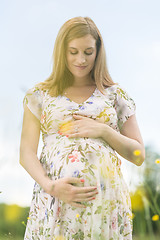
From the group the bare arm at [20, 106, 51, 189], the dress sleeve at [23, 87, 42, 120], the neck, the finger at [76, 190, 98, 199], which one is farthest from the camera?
the neck

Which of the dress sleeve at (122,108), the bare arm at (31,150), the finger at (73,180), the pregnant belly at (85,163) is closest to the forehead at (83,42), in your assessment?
the dress sleeve at (122,108)

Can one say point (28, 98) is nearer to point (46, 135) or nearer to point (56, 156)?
point (46, 135)

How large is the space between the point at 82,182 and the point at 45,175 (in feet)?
0.87

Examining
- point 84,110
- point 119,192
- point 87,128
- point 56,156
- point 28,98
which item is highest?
point 28,98

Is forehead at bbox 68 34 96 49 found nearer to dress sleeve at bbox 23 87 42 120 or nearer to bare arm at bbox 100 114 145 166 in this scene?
dress sleeve at bbox 23 87 42 120

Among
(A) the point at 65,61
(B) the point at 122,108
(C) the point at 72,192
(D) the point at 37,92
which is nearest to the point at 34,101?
(D) the point at 37,92

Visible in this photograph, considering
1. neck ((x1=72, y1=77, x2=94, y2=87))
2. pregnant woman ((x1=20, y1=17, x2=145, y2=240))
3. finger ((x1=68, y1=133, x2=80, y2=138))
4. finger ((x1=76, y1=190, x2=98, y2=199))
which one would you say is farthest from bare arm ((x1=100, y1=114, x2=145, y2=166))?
neck ((x1=72, y1=77, x2=94, y2=87))

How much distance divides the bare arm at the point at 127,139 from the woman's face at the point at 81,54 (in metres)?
0.46

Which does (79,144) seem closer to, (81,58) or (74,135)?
(74,135)

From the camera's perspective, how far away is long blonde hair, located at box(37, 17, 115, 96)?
230 centimetres

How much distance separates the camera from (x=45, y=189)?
1.93 metres

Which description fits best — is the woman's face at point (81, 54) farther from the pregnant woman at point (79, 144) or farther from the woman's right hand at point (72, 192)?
the woman's right hand at point (72, 192)

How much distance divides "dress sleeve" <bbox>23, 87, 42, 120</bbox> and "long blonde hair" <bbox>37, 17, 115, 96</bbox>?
58 mm

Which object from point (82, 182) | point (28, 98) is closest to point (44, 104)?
point (28, 98)
